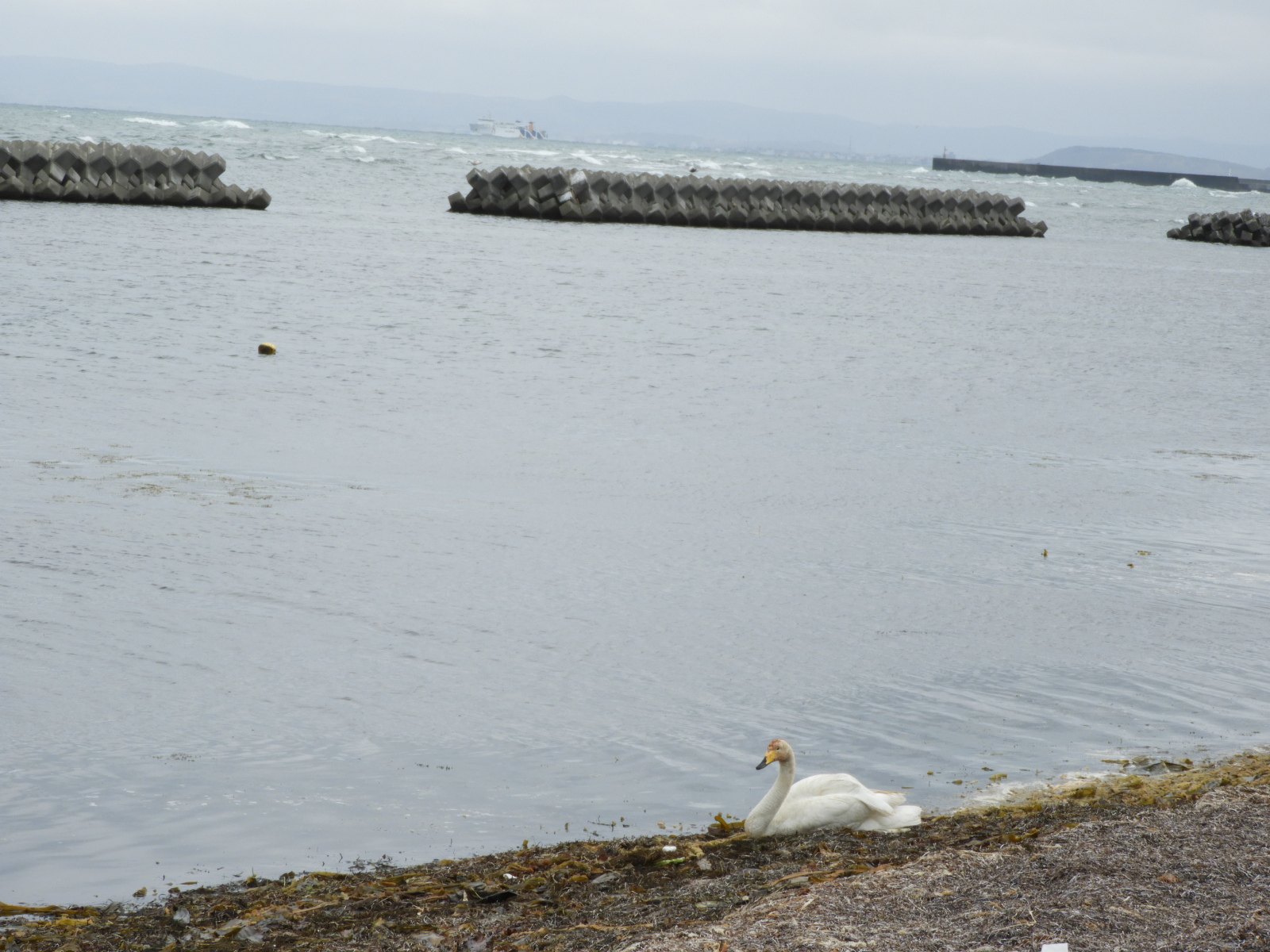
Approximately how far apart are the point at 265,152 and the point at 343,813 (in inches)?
2257

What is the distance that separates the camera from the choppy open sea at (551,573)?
15.5 feet

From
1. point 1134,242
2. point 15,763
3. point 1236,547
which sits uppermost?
point 1134,242

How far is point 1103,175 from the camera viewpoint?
412ft

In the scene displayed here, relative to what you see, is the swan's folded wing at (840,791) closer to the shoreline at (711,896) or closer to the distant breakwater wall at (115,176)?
the shoreline at (711,896)

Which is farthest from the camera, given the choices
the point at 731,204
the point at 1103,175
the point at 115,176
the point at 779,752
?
the point at 1103,175

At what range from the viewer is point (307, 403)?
10.6m

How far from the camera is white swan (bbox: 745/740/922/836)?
4.46m

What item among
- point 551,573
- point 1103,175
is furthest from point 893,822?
point 1103,175

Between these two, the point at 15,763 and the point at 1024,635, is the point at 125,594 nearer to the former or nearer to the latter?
the point at 15,763

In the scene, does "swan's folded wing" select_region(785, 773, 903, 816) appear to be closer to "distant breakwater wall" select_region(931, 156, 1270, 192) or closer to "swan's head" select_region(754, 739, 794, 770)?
"swan's head" select_region(754, 739, 794, 770)

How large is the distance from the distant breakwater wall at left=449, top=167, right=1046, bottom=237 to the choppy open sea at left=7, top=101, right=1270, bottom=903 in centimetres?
2096

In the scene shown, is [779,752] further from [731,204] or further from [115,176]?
[731,204]

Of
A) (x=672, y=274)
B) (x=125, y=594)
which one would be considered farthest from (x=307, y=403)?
(x=672, y=274)

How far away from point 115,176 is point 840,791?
101ft
